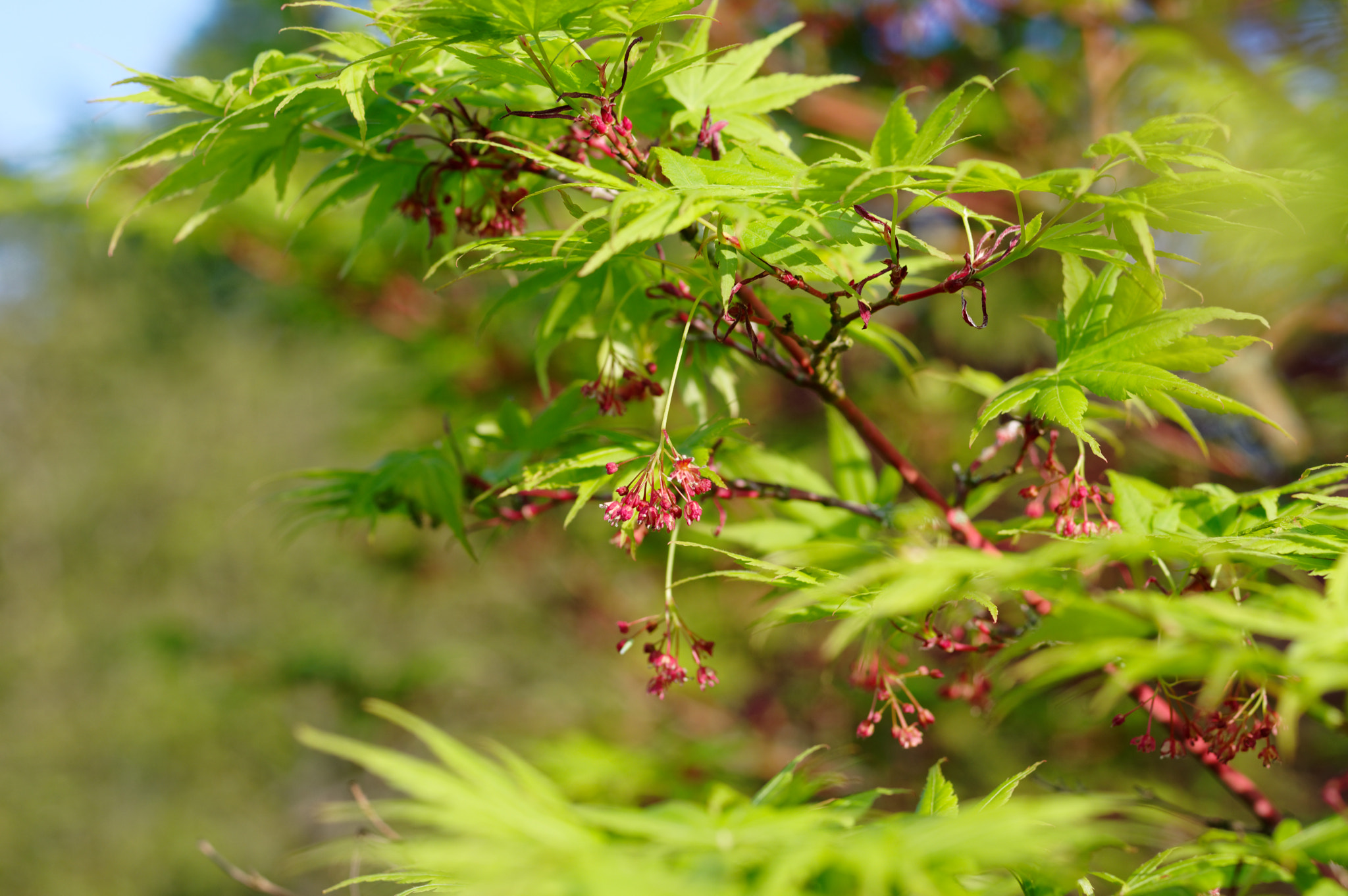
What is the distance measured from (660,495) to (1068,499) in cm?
47

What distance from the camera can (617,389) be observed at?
3.43ft

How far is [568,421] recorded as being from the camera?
3.71 feet

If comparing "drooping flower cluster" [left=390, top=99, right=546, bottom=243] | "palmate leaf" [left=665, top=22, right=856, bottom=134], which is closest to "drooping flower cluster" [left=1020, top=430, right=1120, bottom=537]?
"palmate leaf" [left=665, top=22, right=856, bottom=134]

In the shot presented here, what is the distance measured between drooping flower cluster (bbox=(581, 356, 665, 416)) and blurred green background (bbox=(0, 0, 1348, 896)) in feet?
1.05

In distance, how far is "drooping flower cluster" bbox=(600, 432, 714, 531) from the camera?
2.66ft

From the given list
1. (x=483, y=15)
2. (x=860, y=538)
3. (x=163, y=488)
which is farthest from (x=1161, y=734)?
(x=163, y=488)

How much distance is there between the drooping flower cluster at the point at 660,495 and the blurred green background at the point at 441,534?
437mm

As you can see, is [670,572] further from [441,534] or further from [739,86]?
[441,534]

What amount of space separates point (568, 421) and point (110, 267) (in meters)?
16.8

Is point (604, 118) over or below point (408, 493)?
over

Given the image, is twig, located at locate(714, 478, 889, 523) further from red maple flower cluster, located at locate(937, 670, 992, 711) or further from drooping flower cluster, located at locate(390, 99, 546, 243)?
drooping flower cluster, located at locate(390, 99, 546, 243)

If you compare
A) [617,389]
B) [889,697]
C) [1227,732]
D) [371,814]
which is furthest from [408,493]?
[1227,732]

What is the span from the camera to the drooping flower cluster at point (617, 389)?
3.37ft

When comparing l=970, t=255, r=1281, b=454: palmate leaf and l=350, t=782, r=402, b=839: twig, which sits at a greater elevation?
l=970, t=255, r=1281, b=454: palmate leaf
